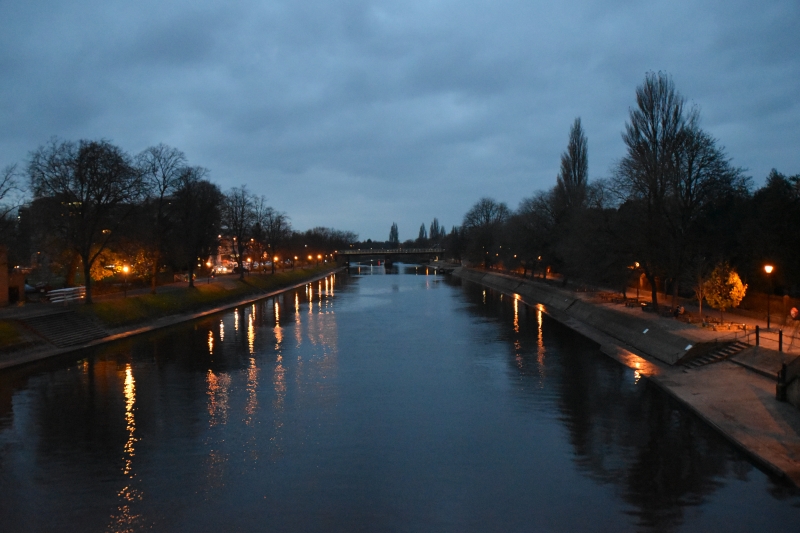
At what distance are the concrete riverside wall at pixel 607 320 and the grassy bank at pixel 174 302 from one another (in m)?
33.9

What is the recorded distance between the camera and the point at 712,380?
2508 cm

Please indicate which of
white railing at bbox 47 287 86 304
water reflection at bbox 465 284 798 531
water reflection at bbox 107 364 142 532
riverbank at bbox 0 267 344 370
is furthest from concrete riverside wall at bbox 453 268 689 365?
white railing at bbox 47 287 86 304

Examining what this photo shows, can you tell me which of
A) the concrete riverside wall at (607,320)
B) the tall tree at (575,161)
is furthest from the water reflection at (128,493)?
the tall tree at (575,161)

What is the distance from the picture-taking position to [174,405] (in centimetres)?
2362

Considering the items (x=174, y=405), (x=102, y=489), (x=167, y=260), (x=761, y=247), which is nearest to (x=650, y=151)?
(x=761, y=247)

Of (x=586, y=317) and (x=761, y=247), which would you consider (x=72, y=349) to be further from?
(x=761, y=247)

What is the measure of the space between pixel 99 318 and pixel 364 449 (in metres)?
31.3

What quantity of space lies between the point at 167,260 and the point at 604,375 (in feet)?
162

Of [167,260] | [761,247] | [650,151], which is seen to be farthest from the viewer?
[167,260]

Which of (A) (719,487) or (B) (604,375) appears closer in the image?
(A) (719,487)

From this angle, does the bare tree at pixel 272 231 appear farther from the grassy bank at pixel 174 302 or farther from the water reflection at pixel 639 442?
the water reflection at pixel 639 442

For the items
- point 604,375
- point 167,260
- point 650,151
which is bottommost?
point 604,375

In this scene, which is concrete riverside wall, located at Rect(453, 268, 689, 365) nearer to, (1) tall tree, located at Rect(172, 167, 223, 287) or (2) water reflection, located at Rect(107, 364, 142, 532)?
(2) water reflection, located at Rect(107, 364, 142, 532)

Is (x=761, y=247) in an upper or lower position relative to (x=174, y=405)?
upper
